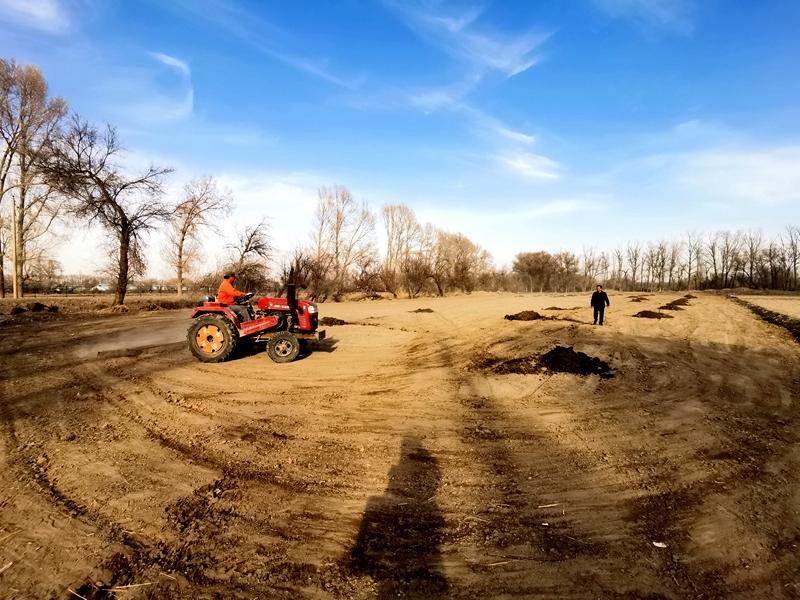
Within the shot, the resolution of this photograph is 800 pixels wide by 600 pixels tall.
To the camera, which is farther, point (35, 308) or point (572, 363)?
point (35, 308)

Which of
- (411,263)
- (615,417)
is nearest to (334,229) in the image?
(411,263)

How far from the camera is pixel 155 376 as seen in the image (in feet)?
25.9

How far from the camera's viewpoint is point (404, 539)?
3195mm

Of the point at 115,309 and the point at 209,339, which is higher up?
the point at 209,339

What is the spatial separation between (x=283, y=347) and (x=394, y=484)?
5.74 metres

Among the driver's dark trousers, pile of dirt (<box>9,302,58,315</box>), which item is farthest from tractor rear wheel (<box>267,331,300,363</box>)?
pile of dirt (<box>9,302,58,315</box>)

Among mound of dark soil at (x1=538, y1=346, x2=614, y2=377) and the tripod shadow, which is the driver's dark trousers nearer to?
the tripod shadow

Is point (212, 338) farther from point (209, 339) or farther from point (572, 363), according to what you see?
point (572, 363)

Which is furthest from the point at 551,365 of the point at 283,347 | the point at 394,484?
the point at 394,484

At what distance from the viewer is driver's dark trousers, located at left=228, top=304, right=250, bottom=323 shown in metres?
9.16

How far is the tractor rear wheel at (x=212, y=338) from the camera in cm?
898

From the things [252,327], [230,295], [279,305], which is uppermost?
[230,295]

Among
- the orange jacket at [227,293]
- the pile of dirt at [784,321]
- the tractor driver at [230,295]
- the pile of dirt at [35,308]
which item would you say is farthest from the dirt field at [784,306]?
the pile of dirt at [35,308]

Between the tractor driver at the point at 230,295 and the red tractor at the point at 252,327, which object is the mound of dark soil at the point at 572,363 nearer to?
the red tractor at the point at 252,327
